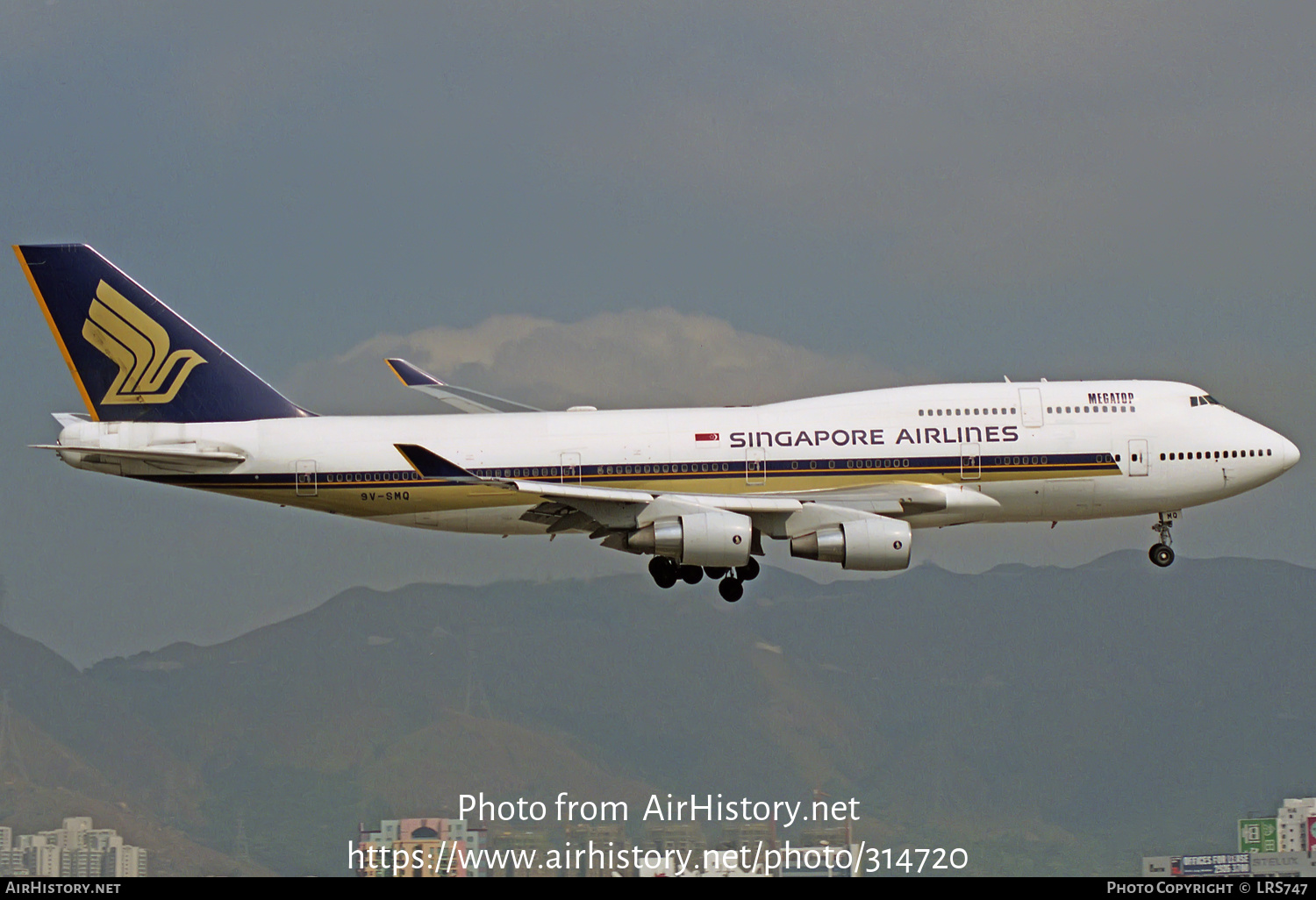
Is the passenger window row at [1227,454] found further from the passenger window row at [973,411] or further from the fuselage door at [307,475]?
the fuselage door at [307,475]

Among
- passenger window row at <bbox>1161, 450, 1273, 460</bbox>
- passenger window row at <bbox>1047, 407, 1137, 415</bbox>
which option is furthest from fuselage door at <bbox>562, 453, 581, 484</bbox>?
passenger window row at <bbox>1161, 450, 1273, 460</bbox>

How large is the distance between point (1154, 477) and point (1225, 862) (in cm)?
16265

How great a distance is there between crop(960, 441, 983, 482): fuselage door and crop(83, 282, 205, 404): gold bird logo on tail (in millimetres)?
26542

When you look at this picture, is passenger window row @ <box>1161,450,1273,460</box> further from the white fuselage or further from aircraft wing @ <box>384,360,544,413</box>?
aircraft wing @ <box>384,360,544,413</box>

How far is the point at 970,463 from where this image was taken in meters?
49.4

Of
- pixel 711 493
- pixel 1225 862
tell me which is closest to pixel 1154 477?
pixel 711 493

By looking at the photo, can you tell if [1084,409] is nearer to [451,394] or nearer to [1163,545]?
[1163,545]

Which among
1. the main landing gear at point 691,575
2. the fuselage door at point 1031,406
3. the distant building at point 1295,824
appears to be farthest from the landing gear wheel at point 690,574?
the distant building at point 1295,824

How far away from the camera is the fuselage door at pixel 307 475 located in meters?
50.5

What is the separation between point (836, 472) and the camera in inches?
1945

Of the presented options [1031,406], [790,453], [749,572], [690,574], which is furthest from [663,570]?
[1031,406]
